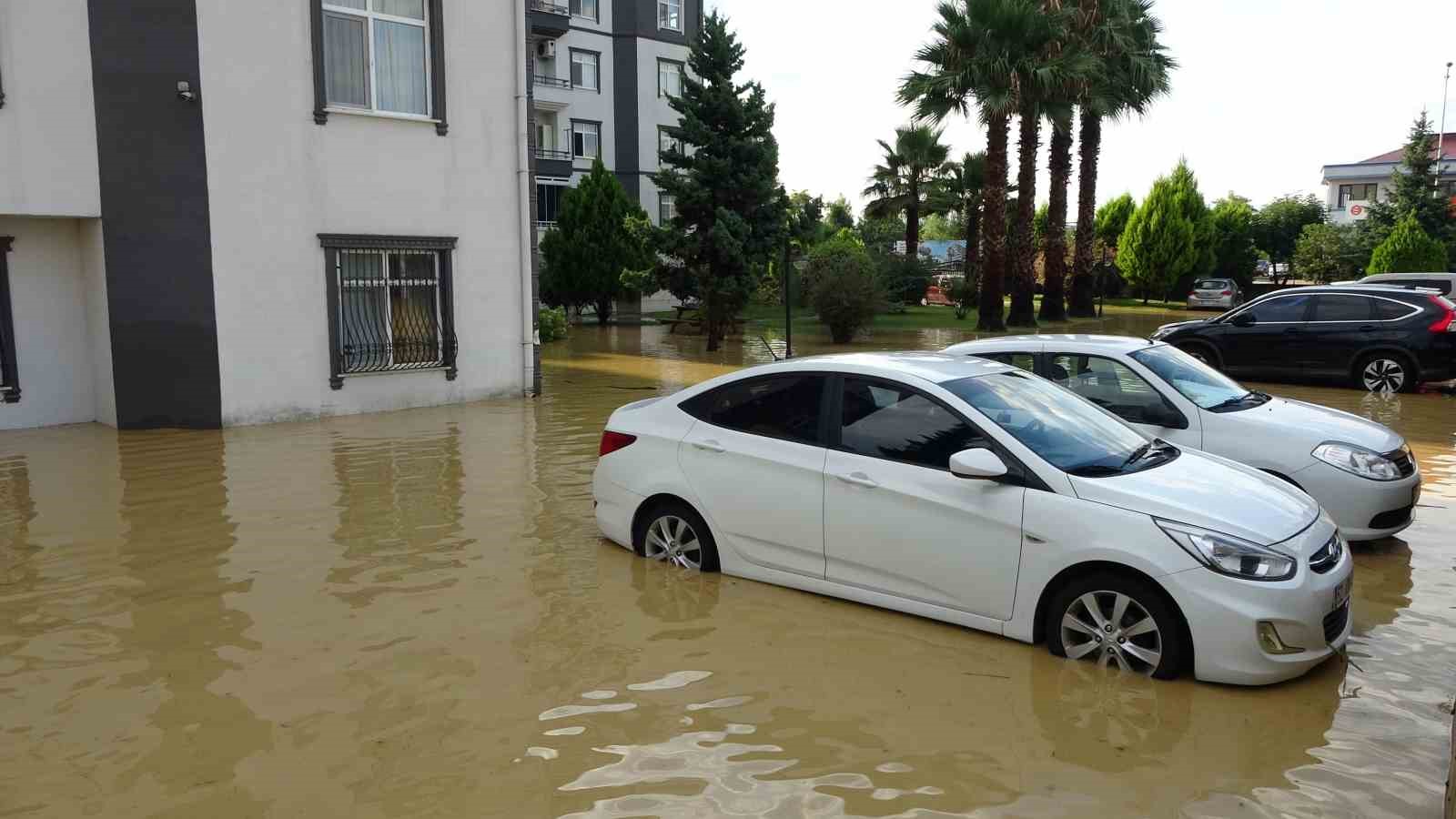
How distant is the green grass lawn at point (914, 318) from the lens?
3216 centimetres

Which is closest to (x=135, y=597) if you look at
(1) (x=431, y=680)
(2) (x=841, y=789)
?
(1) (x=431, y=680)

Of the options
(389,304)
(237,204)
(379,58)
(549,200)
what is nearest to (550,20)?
(549,200)

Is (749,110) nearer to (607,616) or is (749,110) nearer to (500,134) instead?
(500,134)

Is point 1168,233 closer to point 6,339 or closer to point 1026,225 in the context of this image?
point 1026,225

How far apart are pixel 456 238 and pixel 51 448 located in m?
5.54

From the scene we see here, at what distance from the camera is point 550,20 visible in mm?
37438

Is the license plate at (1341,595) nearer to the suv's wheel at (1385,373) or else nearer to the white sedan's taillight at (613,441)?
the white sedan's taillight at (613,441)

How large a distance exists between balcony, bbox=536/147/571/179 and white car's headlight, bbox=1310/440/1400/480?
37.8m

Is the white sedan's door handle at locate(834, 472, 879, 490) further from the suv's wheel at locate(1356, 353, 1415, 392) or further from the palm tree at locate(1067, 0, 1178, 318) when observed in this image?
the palm tree at locate(1067, 0, 1178, 318)

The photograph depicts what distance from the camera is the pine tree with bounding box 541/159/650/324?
3394 cm

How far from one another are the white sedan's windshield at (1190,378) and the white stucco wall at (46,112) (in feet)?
37.6

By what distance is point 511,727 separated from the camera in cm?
492

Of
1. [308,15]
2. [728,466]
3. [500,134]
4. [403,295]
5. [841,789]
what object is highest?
[308,15]

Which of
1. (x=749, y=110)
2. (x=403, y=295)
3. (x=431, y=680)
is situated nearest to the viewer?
(x=431, y=680)
